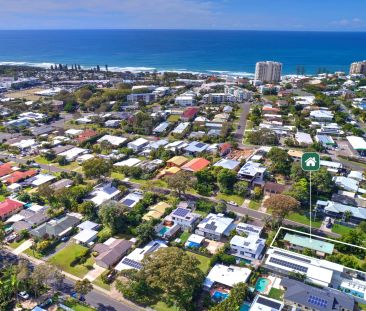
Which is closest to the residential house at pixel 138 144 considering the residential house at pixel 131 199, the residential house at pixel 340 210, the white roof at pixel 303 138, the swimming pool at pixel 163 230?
the residential house at pixel 131 199

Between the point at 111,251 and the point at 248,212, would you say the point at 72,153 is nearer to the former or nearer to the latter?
the point at 111,251

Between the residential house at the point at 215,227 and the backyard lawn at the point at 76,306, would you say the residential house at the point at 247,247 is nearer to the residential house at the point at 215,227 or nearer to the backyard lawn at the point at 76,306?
the residential house at the point at 215,227

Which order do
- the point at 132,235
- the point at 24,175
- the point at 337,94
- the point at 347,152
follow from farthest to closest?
the point at 337,94, the point at 347,152, the point at 24,175, the point at 132,235

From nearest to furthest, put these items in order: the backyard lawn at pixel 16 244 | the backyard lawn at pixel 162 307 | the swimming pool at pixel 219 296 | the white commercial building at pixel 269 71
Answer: the backyard lawn at pixel 162 307 < the swimming pool at pixel 219 296 < the backyard lawn at pixel 16 244 < the white commercial building at pixel 269 71

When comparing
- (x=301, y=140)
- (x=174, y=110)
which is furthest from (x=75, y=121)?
(x=301, y=140)

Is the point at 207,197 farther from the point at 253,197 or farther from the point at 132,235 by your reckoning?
the point at 132,235
